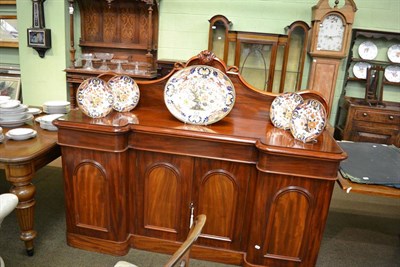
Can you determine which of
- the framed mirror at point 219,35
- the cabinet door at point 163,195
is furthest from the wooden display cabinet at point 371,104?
the cabinet door at point 163,195

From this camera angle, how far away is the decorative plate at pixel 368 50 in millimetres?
3834

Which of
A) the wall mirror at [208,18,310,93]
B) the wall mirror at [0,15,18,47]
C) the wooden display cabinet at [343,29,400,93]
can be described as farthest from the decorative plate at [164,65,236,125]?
the wall mirror at [0,15,18,47]

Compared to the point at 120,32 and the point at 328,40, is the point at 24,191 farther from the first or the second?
the point at 328,40

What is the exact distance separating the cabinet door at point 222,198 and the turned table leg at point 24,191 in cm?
93

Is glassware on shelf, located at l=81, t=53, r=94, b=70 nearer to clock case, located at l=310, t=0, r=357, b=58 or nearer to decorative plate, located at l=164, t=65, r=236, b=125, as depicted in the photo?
decorative plate, located at l=164, t=65, r=236, b=125

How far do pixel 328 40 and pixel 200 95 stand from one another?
2.33m

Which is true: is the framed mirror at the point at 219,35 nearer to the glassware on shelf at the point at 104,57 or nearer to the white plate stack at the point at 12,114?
the glassware on shelf at the point at 104,57

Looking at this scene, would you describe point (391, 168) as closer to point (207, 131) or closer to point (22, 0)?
point (207, 131)

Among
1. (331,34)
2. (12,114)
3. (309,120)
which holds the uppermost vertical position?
(331,34)

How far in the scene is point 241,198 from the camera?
187cm

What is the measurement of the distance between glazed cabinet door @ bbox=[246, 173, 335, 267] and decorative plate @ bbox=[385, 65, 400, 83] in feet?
9.21

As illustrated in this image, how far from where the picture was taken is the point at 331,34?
141 inches

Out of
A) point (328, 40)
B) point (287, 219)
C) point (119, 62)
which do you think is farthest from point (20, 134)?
point (328, 40)

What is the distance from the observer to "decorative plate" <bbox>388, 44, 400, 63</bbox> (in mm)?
3812
